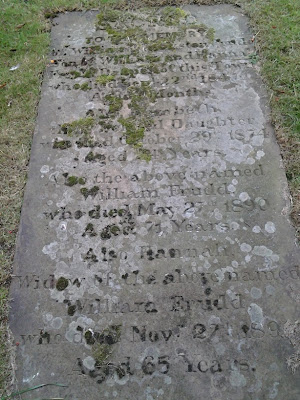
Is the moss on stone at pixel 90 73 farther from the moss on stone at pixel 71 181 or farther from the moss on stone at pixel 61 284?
the moss on stone at pixel 61 284

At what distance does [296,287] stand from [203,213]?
2.55 ft

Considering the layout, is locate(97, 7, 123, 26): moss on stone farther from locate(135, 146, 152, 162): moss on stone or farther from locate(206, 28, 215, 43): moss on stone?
locate(135, 146, 152, 162): moss on stone

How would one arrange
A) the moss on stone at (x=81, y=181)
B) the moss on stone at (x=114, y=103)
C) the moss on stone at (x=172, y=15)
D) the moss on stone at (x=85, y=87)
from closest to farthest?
1. the moss on stone at (x=81, y=181)
2. the moss on stone at (x=114, y=103)
3. the moss on stone at (x=85, y=87)
4. the moss on stone at (x=172, y=15)

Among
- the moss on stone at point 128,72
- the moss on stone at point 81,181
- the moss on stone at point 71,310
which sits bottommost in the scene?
the moss on stone at point 71,310

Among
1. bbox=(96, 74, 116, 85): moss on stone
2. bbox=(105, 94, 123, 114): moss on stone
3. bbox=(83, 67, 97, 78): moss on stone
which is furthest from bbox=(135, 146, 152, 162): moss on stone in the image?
bbox=(83, 67, 97, 78): moss on stone

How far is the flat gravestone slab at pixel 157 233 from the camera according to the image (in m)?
A: 2.51

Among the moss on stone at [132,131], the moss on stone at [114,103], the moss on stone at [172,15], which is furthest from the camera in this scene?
the moss on stone at [172,15]

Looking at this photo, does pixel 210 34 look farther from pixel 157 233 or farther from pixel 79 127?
pixel 157 233

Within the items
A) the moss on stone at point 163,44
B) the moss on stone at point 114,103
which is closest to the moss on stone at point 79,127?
the moss on stone at point 114,103

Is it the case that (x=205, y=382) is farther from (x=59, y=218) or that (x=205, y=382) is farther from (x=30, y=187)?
(x=30, y=187)

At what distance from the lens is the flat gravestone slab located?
2.51 meters

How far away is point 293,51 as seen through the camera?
3867mm

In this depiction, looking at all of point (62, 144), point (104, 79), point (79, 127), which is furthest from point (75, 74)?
point (62, 144)

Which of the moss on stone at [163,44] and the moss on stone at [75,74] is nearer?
the moss on stone at [75,74]
